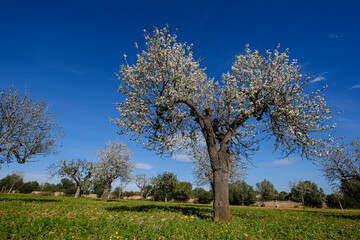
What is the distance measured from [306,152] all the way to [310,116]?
2750mm

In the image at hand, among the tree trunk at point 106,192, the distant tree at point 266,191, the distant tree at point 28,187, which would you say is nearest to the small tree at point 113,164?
the tree trunk at point 106,192

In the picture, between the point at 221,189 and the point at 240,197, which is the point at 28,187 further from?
the point at 221,189

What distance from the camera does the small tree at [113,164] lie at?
4012 cm

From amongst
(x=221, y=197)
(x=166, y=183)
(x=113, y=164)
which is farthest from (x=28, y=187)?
(x=221, y=197)

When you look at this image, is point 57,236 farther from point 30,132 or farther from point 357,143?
point 357,143

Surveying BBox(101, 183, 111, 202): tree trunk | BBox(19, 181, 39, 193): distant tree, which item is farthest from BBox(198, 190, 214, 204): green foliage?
BBox(19, 181, 39, 193): distant tree

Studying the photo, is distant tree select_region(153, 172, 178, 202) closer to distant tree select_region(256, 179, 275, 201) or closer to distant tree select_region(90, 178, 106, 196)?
distant tree select_region(90, 178, 106, 196)

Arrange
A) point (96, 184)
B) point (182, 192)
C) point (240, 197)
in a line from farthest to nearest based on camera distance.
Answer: point (182, 192) → point (240, 197) → point (96, 184)

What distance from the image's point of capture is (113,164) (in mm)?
40781

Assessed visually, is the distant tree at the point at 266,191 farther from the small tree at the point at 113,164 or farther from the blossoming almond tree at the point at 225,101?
the blossoming almond tree at the point at 225,101

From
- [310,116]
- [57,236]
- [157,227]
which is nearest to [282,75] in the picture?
[310,116]

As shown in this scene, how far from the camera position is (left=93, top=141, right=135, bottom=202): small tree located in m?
40.1

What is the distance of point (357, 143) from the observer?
27156mm

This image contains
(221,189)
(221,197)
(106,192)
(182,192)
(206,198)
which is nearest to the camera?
(221,197)
